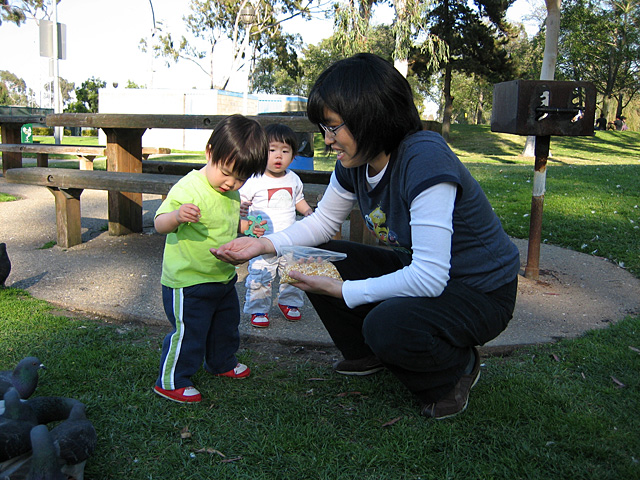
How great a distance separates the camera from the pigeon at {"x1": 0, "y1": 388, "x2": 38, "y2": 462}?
68.8 inches

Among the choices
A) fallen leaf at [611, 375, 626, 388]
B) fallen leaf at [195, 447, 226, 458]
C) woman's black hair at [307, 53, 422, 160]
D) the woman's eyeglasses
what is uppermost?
woman's black hair at [307, 53, 422, 160]

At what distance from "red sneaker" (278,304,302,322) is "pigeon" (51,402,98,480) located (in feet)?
5.62

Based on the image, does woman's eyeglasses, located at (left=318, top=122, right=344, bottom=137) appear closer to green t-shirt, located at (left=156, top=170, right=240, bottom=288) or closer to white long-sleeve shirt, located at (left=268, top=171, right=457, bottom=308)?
white long-sleeve shirt, located at (left=268, top=171, right=457, bottom=308)

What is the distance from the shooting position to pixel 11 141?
35.7 feet

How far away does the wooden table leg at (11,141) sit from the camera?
32.7 ft

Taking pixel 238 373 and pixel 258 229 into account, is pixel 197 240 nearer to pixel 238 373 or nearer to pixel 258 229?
pixel 238 373

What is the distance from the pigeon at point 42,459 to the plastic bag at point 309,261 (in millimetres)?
1093

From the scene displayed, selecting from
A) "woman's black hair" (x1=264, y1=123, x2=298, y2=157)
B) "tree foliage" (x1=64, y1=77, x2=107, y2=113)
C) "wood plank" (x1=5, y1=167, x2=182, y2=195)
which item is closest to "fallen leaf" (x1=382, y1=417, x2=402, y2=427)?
"woman's black hair" (x1=264, y1=123, x2=298, y2=157)

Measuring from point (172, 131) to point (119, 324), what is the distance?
25.2m

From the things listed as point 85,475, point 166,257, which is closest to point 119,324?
point 166,257

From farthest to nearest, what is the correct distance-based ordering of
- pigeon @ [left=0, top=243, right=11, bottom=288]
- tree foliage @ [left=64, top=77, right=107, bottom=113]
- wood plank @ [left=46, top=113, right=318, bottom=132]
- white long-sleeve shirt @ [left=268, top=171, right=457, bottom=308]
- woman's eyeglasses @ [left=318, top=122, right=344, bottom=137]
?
tree foliage @ [left=64, top=77, right=107, bottom=113] < wood plank @ [left=46, top=113, right=318, bottom=132] < pigeon @ [left=0, top=243, right=11, bottom=288] < woman's eyeglasses @ [left=318, top=122, right=344, bottom=137] < white long-sleeve shirt @ [left=268, top=171, right=457, bottom=308]

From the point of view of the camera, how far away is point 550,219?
6527 millimetres

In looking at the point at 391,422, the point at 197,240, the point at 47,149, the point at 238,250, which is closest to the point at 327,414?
the point at 391,422

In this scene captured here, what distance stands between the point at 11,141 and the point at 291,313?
957 cm
